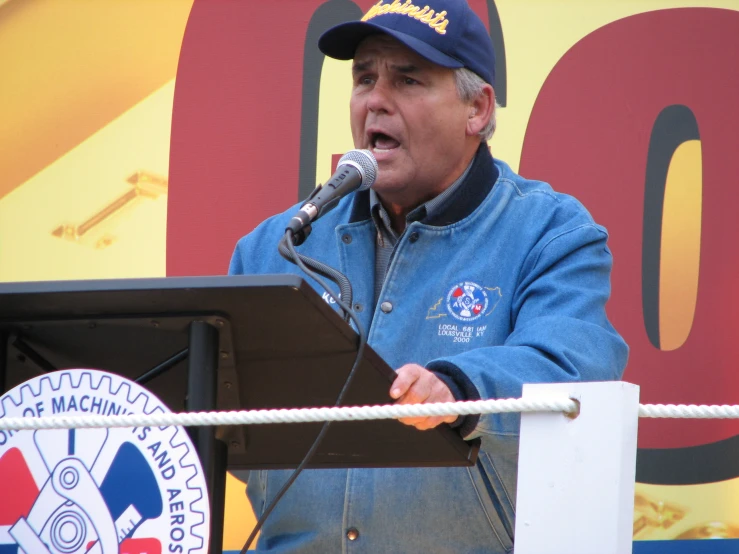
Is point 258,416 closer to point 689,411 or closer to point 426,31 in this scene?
point 689,411

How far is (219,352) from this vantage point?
4.52ft

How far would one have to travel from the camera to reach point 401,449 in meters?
1.60

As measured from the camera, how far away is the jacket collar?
217cm

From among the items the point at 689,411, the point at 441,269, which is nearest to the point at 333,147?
the point at 441,269

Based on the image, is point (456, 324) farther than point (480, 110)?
No

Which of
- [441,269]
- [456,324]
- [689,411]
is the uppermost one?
[441,269]

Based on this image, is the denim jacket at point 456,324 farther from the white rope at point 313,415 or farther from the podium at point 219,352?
the white rope at point 313,415

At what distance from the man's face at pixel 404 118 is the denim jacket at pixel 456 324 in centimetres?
9

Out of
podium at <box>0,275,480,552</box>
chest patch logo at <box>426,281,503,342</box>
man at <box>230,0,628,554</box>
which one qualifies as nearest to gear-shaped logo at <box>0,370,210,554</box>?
podium at <box>0,275,480,552</box>

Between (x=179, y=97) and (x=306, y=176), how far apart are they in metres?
0.40

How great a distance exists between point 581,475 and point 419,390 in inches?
13.2

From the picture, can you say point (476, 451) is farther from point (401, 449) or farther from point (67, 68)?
point (67, 68)

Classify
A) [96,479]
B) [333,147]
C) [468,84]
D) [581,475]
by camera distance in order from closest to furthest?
[581,475] < [96,479] < [468,84] < [333,147]

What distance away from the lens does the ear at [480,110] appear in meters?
2.31
